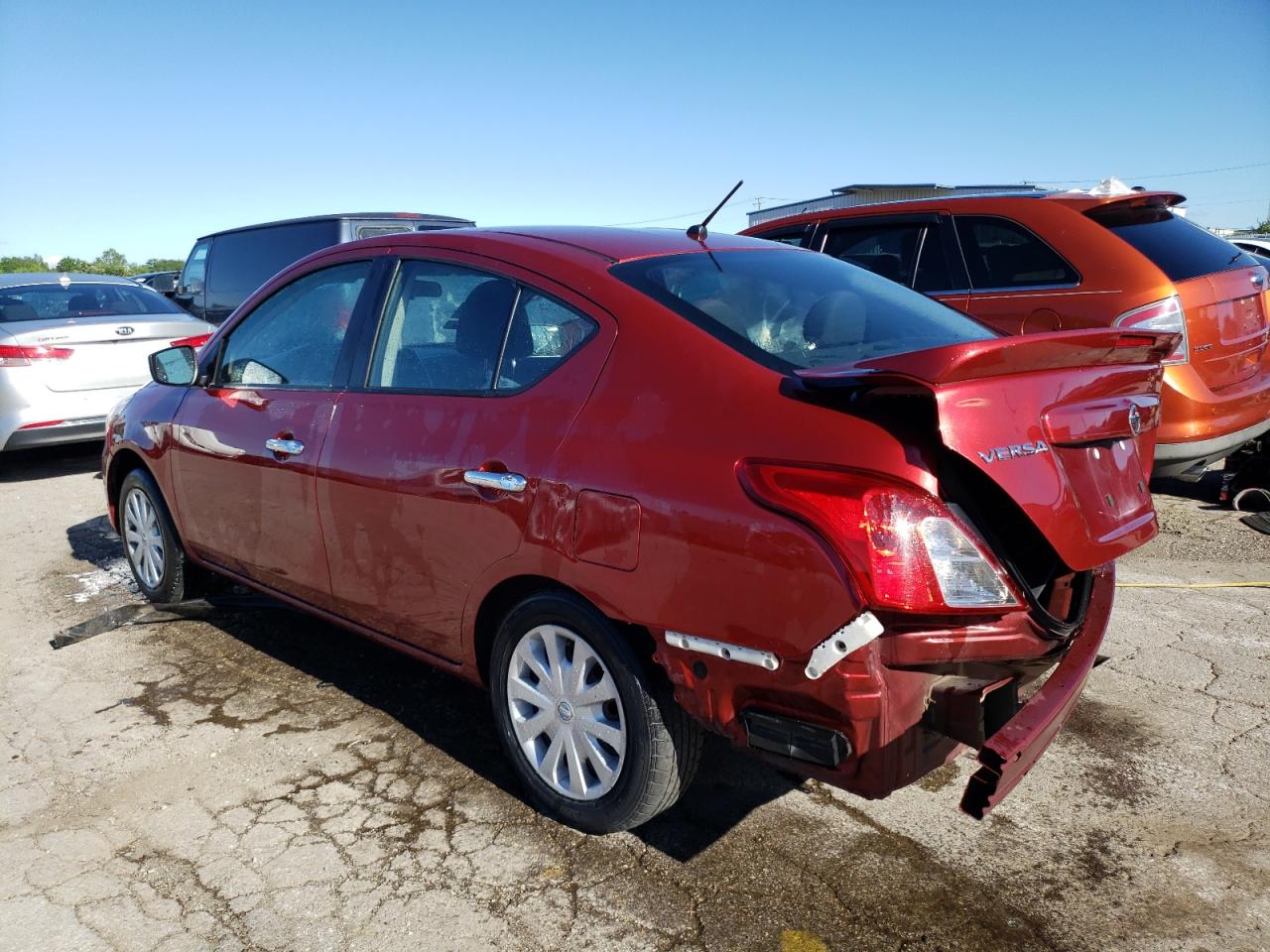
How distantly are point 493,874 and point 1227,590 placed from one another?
13.3ft

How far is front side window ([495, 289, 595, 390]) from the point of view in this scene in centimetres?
288

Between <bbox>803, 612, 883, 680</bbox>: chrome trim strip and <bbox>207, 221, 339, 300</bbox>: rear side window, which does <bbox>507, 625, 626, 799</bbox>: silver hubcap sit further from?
<bbox>207, 221, 339, 300</bbox>: rear side window

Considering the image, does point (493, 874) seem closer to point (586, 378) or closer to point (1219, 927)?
point (586, 378)

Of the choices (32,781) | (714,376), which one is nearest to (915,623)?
(714,376)

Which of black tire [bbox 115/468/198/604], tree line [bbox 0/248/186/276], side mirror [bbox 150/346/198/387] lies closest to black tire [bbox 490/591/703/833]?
side mirror [bbox 150/346/198/387]

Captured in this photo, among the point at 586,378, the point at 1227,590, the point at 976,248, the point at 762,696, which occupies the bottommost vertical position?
the point at 1227,590

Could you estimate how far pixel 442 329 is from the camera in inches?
132

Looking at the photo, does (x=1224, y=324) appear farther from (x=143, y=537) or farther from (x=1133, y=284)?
(x=143, y=537)

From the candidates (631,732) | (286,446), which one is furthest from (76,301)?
(631,732)

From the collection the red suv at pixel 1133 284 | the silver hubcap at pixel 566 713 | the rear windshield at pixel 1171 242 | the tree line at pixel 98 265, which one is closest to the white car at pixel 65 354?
the red suv at pixel 1133 284

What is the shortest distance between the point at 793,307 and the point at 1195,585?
3.33 m

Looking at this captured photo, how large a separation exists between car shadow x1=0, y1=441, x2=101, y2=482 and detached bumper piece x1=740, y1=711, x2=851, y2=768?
7.78 m

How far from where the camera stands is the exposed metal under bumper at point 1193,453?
5223mm

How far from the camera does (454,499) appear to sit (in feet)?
9.95
